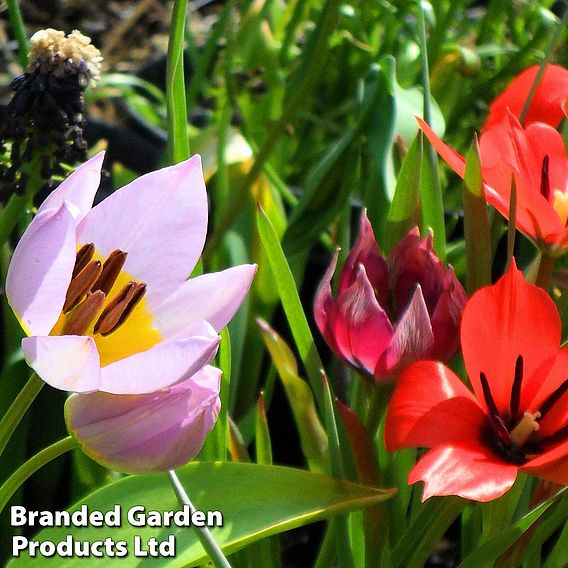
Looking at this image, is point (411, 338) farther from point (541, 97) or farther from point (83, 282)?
point (541, 97)

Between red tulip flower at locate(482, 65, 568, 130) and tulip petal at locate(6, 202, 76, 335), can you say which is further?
red tulip flower at locate(482, 65, 568, 130)

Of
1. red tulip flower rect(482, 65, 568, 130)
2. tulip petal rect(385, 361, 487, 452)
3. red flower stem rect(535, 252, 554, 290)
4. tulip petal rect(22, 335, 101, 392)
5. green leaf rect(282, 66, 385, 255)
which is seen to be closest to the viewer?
tulip petal rect(22, 335, 101, 392)

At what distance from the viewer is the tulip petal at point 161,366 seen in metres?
0.37

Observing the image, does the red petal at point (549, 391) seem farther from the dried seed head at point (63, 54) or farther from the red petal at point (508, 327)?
the dried seed head at point (63, 54)

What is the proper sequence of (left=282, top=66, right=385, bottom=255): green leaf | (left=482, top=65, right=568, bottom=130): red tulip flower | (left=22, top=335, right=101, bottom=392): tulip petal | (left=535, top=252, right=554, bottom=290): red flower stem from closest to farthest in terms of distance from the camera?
(left=22, top=335, right=101, bottom=392): tulip petal
(left=535, top=252, right=554, bottom=290): red flower stem
(left=482, top=65, right=568, bottom=130): red tulip flower
(left=282, top=66, right=385, bottom=255): green leaf

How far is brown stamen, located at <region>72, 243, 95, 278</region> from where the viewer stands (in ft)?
1.48

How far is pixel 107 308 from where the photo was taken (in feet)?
1.53

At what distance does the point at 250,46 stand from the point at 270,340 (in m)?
0.86

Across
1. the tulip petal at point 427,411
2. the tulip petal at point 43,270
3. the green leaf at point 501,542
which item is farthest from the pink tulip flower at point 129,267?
the green leaf at point 501,542

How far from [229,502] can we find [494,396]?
0.16 m

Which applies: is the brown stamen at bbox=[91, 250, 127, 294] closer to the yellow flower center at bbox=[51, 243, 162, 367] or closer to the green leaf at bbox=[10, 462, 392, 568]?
the yellow flower center at bbox=[51, 243, 162, 367]

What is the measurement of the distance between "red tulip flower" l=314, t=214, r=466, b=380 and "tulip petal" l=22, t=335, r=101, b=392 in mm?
180

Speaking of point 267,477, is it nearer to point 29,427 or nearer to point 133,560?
point 133,560

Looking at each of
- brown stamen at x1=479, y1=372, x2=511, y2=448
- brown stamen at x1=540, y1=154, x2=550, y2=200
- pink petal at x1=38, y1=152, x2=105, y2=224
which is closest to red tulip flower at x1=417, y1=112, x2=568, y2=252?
brown stamen at x1=540, y1=154, x2=550, y2=200
